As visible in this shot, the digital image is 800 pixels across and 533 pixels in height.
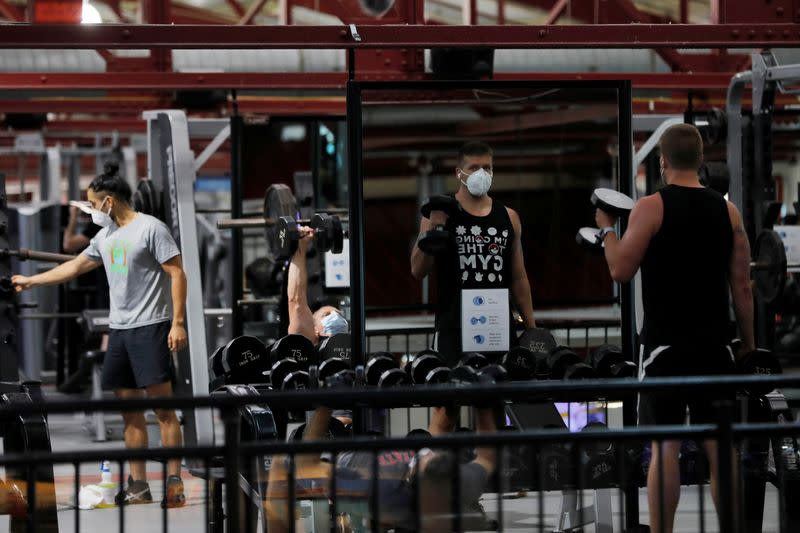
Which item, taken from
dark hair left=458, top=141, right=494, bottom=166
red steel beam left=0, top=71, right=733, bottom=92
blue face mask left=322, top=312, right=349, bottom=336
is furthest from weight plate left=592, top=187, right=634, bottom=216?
red steel beam left=0, top=71, right=733, bottom=92

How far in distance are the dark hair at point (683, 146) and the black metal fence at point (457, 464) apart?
87 cm

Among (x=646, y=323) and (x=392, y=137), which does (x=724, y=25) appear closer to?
(x=646, y=323)

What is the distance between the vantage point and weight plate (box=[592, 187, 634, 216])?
4.98 m

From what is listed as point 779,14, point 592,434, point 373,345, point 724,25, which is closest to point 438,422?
point 592,434

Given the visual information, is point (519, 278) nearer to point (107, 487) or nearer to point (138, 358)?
point (138, 358)

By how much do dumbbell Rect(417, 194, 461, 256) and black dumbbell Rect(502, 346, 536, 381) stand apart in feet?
1.60

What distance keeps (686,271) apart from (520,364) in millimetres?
907

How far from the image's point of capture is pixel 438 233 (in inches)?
205

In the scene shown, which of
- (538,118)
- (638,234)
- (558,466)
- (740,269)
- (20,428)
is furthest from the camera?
(538,118)

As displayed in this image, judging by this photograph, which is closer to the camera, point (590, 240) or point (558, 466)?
point (558, 466)

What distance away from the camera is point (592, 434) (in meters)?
3.28

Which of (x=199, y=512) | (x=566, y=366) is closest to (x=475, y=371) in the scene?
(x=566, y=366)

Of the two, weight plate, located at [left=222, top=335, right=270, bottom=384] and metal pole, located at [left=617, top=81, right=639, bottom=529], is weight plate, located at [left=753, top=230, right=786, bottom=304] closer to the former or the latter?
metal pole, located at [left=617, top=81, right=639, bottom=529]

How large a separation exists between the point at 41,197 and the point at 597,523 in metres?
10.0
